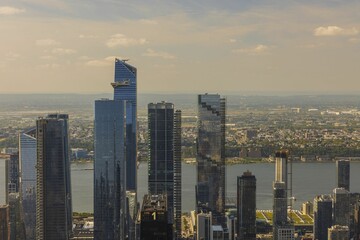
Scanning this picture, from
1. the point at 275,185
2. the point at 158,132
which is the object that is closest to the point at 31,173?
the point at 158,132

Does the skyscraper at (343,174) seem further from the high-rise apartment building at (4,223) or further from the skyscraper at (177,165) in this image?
the high-rise apartment building at (4,223)

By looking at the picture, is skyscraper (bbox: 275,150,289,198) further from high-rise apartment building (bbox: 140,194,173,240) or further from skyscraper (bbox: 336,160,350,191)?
high-rise apartment building (bbox: 140,194,173,240)

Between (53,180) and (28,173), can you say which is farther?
(28,173)

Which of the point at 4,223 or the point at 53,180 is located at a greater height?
the point at 53,180

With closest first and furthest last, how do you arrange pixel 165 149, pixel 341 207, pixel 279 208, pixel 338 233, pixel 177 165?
1. pixel 338 233
2. pixel 341 207
3. pixel 279 208
4. pixel 177 165
5. pixel 165 149

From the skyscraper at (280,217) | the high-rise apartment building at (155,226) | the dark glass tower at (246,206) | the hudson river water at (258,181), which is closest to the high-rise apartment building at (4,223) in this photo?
the hudson river water at (258,181)

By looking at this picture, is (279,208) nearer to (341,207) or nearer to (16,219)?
(341,207)

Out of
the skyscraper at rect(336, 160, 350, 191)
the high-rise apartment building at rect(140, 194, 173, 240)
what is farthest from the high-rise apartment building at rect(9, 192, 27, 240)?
the skyscraper at rect(336, 160, 350, 191)

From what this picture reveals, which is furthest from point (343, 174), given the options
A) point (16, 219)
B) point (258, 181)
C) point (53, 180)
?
point (16, 219)
